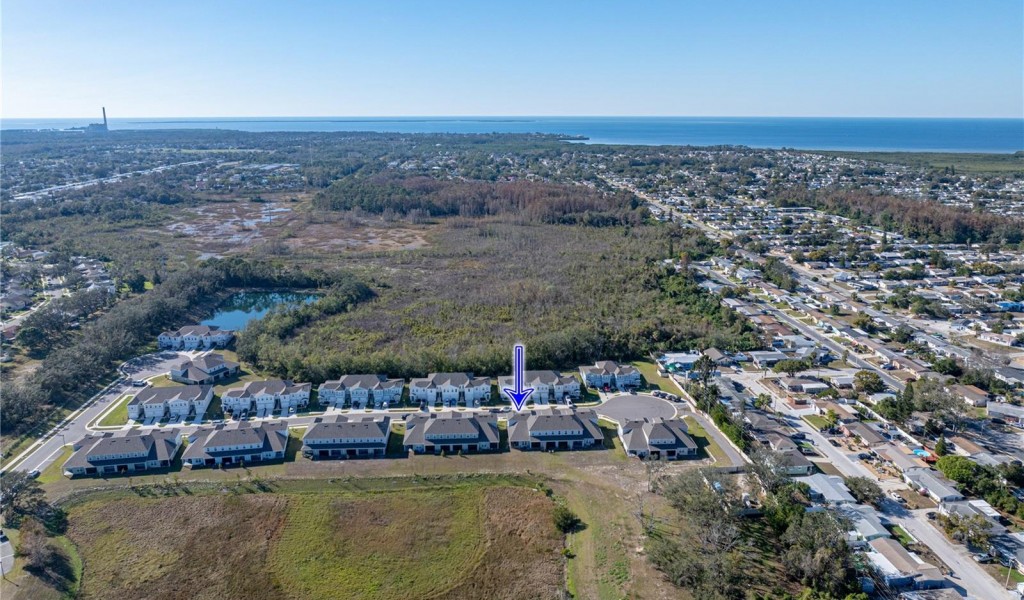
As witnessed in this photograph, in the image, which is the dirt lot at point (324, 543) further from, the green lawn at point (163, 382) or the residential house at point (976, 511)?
the residential house at point (976, 511)

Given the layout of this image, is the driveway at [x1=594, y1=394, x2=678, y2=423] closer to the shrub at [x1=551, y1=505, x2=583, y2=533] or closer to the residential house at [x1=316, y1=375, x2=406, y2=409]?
the shrub at [x1=551, y1=505, x2=583, y2=533]

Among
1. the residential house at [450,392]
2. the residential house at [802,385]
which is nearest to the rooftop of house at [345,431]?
the residential house at [450,392]

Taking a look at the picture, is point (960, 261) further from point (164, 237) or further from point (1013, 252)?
point (164, 237)

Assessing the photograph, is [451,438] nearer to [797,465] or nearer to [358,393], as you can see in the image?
[358,393]

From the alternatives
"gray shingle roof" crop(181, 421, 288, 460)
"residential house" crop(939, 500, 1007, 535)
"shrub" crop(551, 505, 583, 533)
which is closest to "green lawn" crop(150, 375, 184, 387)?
"gray shingle roof" crop(181, 421, 288, 460)

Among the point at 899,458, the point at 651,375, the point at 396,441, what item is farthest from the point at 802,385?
the point at 396,441

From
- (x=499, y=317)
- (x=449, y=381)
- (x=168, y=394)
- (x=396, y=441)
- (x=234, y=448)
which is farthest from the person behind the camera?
(x=499, y=317)
